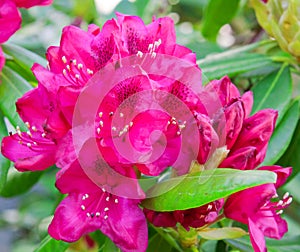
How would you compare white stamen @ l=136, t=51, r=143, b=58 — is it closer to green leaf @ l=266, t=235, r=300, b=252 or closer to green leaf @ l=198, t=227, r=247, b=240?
green leaf @ l=198, t=227, r=247, b=240

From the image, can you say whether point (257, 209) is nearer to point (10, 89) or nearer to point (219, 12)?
point (10, 89)

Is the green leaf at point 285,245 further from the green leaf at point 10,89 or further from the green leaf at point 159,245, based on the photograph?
the green leaf at point 10,89

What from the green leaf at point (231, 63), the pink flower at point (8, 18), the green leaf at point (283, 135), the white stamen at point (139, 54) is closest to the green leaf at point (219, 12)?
the green leaf at point (231, 63)

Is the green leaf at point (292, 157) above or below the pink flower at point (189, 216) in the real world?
below

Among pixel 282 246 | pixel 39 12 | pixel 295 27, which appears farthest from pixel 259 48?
pixel 39 12

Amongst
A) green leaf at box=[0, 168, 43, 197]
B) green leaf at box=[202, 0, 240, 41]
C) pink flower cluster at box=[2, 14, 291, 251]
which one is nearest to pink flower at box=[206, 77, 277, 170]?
pink flower cluster at box=[2, 14, 291, 251]

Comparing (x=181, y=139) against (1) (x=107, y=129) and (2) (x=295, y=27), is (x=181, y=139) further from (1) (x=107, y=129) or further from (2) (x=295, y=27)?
(2) (x=295, y=27)
